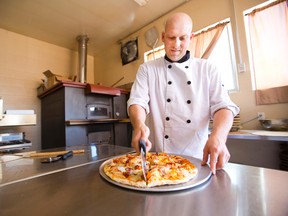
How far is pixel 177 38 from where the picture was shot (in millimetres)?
867

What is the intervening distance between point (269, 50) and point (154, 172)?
6.12 ft

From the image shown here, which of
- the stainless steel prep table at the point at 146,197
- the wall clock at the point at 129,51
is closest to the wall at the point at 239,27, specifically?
the wall clock at the point at 129,51

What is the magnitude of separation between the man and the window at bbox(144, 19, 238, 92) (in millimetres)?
1238

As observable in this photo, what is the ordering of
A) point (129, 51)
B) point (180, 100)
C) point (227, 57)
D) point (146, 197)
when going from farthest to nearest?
1. point (129, 51)
2. point (227, 57)
3. point (180, 100)
4. point (146, 197)

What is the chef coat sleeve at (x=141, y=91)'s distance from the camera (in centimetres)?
87

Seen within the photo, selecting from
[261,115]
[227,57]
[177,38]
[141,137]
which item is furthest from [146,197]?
[227,57]

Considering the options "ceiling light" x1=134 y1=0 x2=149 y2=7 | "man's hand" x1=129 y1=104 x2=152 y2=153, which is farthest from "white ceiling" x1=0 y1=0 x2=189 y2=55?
Answer: "man's hand" x1=129 y1=104 x2=152 y2=153

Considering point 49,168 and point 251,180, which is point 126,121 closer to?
point 49,168

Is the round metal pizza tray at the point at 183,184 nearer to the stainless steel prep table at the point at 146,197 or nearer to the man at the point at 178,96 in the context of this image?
the stainless steel prep table at the point at 146,197

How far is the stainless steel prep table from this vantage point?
347 millimetres

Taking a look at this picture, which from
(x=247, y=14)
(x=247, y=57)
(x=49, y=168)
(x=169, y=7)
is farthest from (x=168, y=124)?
(x=169, y=7)

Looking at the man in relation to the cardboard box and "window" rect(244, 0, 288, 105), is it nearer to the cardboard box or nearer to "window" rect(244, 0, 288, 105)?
"window" rect(244, 0, 288, 105)

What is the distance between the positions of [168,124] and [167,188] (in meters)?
0.51

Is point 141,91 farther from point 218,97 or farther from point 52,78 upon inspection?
point 52,78
